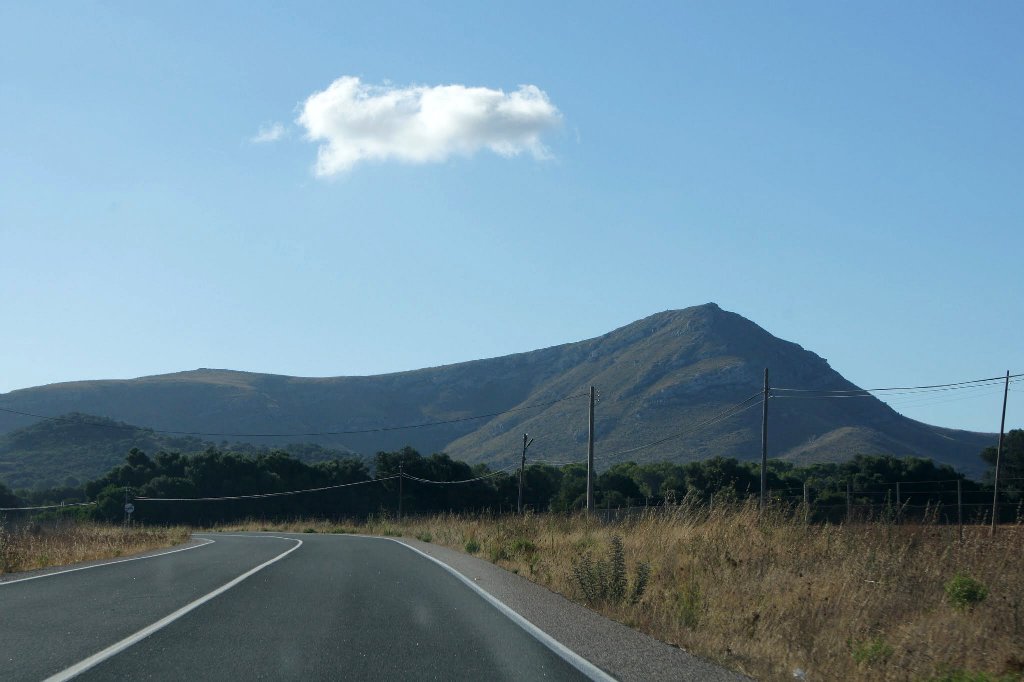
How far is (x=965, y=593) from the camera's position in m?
11.7

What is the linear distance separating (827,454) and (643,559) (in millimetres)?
95286

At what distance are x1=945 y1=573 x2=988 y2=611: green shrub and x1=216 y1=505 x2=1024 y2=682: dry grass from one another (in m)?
0.12

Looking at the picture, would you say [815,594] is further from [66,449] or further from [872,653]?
[66,449]

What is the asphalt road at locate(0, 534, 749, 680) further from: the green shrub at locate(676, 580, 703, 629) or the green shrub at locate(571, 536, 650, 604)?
the green shrub at locate(676, 580, 703, 629)

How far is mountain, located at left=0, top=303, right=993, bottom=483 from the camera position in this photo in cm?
11600

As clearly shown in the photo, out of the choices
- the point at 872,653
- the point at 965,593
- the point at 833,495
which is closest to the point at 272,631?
the point at 872,653

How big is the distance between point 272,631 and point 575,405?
12795 cm

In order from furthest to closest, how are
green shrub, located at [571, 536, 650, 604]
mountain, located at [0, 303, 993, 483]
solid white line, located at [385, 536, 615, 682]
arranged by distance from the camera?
mountain, located at [0, 303, 993, 483]
green shrub, located at [571, 536, 650, 604]
solid white line, located at [385, 536, 615, 682]

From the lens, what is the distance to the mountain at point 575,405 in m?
116

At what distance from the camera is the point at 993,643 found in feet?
31.6

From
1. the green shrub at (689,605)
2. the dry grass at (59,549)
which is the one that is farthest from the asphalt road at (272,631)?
the dry grass at (59,549)

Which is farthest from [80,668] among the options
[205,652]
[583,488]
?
[583,488]

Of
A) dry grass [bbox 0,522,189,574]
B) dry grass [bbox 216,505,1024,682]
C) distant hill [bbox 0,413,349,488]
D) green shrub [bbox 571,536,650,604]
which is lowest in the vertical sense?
distant hill [bbox 0,413,349,488]

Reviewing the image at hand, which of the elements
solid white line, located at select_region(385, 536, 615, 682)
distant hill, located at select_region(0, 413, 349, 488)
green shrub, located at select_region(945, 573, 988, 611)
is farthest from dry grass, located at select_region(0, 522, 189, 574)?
distant hill, located at select_region(0, 413, 349, 488)
